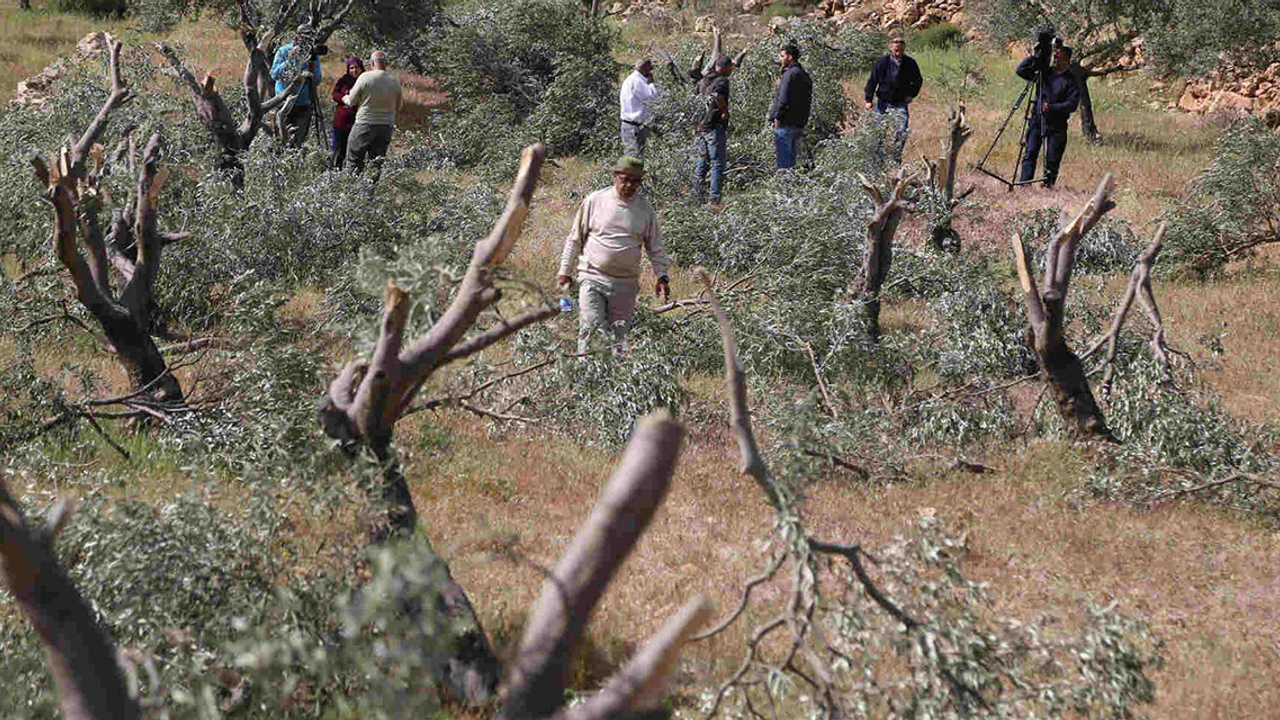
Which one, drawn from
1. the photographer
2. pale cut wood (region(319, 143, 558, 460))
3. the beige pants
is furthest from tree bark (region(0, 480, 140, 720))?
the photographer

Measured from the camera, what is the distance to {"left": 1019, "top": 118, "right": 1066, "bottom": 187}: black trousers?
53.3 feet

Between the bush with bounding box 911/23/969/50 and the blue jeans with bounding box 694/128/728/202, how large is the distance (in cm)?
2028

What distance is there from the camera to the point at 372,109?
13.9 metres

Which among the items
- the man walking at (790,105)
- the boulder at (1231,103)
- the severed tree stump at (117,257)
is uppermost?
the severed tree stump at (117,257)

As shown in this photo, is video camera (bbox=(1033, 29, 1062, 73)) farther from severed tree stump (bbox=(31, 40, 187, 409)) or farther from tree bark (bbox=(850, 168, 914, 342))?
severed tree stump (bbox=(31, 40, 187, 409))

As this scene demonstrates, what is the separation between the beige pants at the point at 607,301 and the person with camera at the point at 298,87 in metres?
7.61

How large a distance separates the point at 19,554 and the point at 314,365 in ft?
13.6

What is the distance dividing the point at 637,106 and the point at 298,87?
14.4 ft

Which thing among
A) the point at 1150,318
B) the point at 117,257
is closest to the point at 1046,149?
the point at 1150,318

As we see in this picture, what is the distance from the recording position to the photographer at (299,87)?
15570mm

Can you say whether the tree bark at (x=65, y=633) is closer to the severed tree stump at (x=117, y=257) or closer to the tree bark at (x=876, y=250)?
the severed tree stump at (x=117, y=257)

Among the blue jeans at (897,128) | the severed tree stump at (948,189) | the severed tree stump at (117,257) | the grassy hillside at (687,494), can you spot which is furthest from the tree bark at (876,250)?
the severed tree stump at (117,257)

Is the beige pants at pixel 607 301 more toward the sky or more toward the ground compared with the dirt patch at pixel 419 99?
more toward the sky

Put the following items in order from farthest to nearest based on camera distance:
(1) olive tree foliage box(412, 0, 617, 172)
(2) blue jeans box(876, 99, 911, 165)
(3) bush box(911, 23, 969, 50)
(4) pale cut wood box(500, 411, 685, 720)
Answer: (3) bush box(911, 23, 969, 50)
(1) olive tree foliage box(412, 0, 617, 172)
(2) blue jeans box(876, 99, 911, 165)
(4) pale cut wood box(500, 411, 685, 720)
